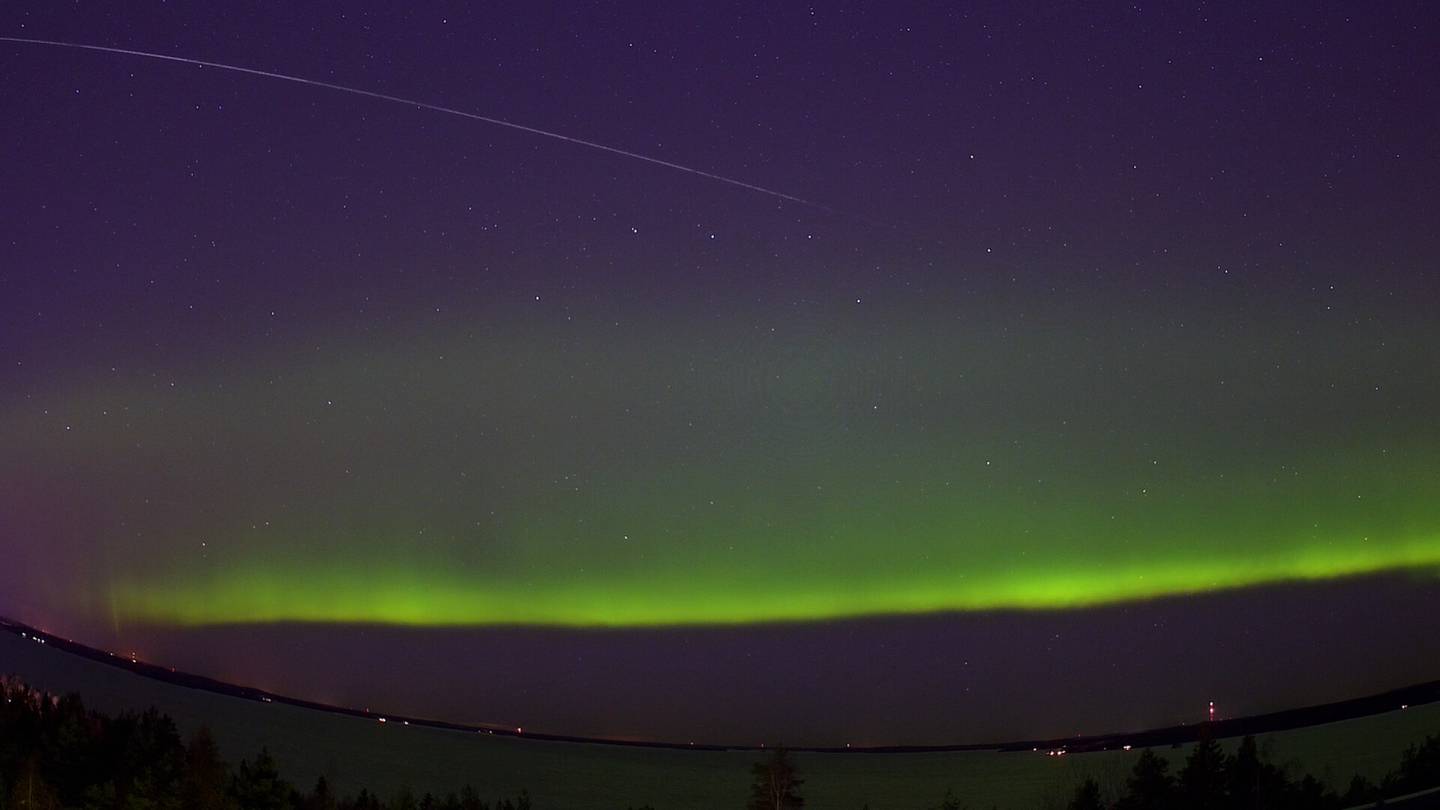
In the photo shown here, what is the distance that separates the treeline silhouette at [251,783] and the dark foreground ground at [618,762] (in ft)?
60.0

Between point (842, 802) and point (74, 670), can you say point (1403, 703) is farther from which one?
point (74, 670)

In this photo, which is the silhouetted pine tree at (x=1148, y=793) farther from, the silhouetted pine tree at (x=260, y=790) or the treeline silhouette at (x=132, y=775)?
the silhouetted pine tree at (x=260, y=790)

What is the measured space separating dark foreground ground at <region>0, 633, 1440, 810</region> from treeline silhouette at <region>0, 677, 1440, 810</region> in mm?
18296

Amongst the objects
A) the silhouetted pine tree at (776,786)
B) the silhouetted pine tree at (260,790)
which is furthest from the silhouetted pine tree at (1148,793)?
the silhouetted pine tree at (260,790)

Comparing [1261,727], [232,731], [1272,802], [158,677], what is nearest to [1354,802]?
[1272,802]

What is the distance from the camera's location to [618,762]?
213 ft

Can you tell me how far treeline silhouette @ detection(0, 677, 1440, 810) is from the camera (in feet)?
81.1

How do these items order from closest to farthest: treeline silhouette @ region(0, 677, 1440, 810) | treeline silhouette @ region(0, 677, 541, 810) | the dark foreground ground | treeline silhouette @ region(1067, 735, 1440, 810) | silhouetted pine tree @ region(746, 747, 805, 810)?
1. silhouetted pine tree @ region(746, 747, 805, 810)
2. treeline silhouette @ region(0, 677, 541, 810)
3. treeline silhouette @ region(0, 677, 1440, 810)
4. treeline silhouette @ region(1067, 735, 1440, 810)
5. the dark foreground ground

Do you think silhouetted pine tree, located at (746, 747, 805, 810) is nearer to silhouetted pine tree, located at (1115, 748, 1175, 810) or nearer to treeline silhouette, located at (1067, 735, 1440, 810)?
treeline silhouette, located at (1067, 735, 1440, 810)

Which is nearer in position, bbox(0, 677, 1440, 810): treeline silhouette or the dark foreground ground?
bbox(0, 677, 1440, 810): treeline silhouette

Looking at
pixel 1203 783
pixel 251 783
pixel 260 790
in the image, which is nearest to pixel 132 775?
pixel 251 783

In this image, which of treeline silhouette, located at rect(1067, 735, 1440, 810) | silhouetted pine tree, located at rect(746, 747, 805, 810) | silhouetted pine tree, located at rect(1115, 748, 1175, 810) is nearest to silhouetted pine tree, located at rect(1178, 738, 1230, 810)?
treeline silhouette, located at rect(1067, 735, 1440, 810)

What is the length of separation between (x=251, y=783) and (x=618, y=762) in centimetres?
4111

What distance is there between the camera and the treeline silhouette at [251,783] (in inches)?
974
